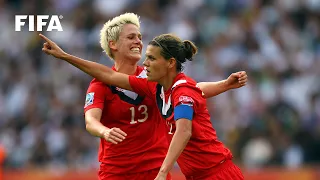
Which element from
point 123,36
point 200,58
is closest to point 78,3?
point 200,58

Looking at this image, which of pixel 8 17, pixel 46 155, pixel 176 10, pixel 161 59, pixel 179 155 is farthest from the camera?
pixel 8 17

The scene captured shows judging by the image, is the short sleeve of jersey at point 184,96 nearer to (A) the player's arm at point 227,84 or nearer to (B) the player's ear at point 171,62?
(B) the player's ear at point 171,62

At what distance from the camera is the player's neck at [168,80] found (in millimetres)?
7488

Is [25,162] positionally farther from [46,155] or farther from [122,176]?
[122,176]

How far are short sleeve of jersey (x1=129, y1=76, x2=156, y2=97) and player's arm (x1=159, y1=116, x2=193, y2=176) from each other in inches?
34.2

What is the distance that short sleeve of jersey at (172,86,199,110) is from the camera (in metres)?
7.13

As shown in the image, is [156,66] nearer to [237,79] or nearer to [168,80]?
[168,80]

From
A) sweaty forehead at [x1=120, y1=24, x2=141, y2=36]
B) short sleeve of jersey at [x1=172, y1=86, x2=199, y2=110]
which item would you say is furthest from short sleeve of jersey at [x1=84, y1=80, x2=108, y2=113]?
short sleeve of jersey at [x1=172, y1=86, x2=199, y2=110]

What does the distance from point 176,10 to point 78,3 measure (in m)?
2.07

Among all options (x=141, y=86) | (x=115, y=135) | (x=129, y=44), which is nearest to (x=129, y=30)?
(x=129, y=44)

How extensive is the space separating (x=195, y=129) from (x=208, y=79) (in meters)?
6.98

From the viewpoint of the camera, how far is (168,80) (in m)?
7.51

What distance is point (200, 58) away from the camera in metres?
14.8

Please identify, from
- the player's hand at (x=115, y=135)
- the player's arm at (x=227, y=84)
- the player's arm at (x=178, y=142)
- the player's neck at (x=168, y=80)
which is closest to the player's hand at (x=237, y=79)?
the player's arm at (x=227, y=84)
